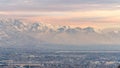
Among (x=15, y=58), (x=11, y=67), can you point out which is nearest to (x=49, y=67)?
(x=11, y=67)

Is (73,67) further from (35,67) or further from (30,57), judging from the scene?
(30,57)

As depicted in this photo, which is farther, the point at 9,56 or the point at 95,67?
the point at 9,56

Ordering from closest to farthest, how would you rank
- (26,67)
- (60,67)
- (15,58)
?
(60,67) → (26,67) → (15,58)

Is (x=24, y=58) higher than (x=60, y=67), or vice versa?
(x=60, y=67)

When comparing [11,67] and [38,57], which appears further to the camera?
[38,57]

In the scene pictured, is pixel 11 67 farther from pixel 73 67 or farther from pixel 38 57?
pixel 38 57

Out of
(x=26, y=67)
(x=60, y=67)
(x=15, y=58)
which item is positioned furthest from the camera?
(x=15, y=58)

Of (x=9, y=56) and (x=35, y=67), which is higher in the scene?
(x=35, y=67)

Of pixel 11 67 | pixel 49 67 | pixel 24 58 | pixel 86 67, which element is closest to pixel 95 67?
pixel 86 67

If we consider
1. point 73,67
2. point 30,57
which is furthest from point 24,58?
point 73,67
